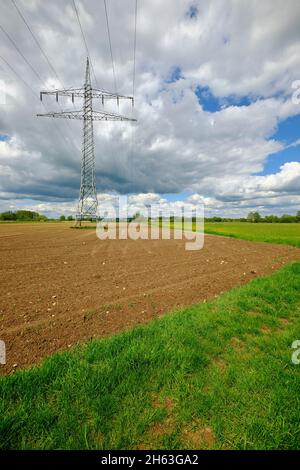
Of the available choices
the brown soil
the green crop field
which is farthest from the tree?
the brown soil

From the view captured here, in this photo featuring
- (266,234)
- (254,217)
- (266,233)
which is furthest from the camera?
(254,217)

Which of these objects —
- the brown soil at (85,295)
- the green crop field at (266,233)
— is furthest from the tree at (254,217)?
the brown soil at (85,295)

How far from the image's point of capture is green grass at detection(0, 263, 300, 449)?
7.38ft

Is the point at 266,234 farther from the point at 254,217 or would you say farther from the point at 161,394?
the point at 254,217

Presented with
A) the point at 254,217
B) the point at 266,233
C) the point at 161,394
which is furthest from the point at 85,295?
the point at 254,217

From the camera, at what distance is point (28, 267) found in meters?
9.83

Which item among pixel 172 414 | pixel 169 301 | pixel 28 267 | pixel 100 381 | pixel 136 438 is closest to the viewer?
pixel 136 438

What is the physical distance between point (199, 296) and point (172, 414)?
4359mm

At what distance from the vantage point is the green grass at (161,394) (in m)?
2.25

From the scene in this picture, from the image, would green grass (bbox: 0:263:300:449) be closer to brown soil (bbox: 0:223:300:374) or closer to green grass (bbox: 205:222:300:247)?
brown soil (bbox: 0:223:300:374)

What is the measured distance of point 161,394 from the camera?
9.14ft
